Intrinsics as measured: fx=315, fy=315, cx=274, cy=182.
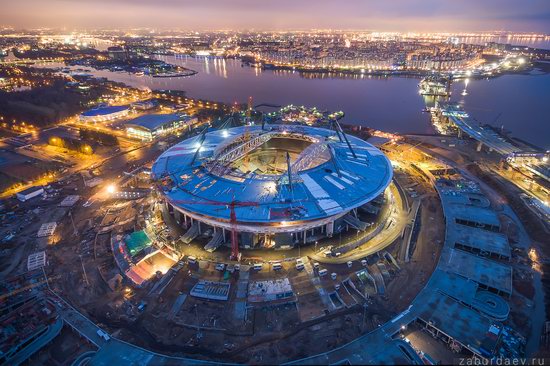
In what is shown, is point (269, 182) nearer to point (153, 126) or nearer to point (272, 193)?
point (272, 193)

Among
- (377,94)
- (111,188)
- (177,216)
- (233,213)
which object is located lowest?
(111,188)

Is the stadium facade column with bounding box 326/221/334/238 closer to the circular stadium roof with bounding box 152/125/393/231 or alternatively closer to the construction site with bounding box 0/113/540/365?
the construction site with bounding box 0/113/540/365

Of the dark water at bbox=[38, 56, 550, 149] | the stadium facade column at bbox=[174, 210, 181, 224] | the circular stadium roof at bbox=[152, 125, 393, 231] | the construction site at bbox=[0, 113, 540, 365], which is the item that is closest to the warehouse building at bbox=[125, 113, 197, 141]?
the circular stadium roof at bbox=[152, 125, 393, 231]


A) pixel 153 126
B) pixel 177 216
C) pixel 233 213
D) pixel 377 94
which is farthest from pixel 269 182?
pixel 377 94

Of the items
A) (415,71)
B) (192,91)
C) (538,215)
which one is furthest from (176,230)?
(415,71)

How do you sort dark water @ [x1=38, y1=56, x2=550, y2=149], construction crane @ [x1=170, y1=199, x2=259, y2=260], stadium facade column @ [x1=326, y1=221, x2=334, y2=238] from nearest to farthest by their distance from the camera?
construction crane @ [x1=170, y1=199, x2=259, y2=260], stadium facade column @ [x1=326, y1=221, x2=334, y2=238], dark water @ [x1=38, y1=56, x2=550, y2=149]

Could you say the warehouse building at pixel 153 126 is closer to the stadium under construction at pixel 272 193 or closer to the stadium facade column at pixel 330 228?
the stadium under construction at pixel 272 193

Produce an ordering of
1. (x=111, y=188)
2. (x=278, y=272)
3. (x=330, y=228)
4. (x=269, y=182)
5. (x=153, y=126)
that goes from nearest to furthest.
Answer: (x=278, y=272) → (x=330, y=228) → (x=269, y=182) → (x=111, y=188) → (x=153, y=126)
